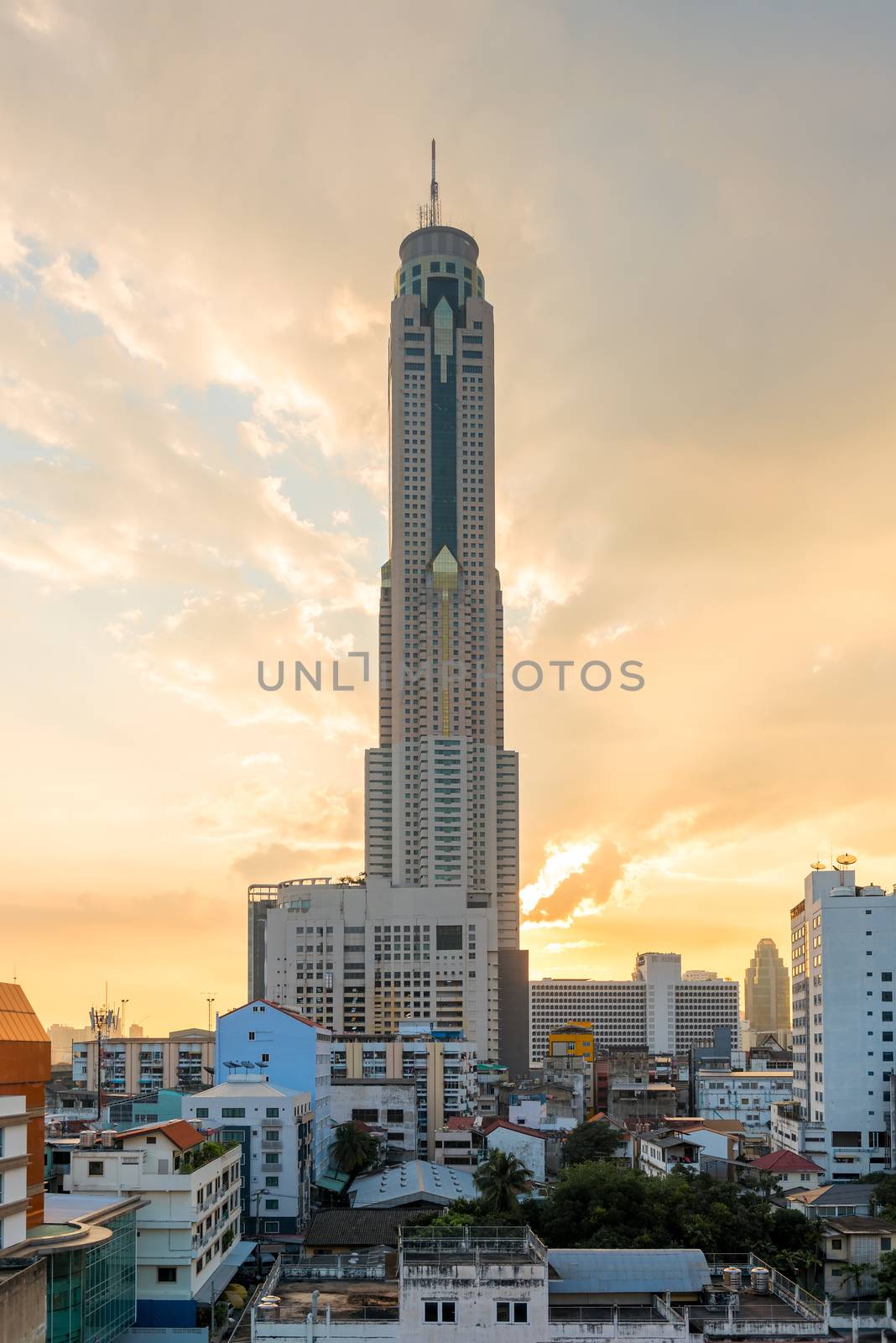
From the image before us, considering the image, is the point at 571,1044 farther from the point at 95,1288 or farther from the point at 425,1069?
the point at 95,1288

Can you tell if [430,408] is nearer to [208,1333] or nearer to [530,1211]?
[530,1211]

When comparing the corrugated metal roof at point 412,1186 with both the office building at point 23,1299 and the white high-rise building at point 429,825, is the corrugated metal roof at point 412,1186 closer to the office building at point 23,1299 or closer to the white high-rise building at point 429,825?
the office building at point 23,1299

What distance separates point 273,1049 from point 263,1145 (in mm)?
13373

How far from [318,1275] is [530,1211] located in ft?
61.5

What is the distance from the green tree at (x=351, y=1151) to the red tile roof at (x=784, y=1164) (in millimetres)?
27776

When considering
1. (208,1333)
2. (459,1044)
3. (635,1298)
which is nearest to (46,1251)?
(208,1333)

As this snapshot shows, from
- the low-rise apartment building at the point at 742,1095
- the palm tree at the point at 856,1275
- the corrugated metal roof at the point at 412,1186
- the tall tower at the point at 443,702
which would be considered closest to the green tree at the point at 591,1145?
the corrugated metal roof at the point at 412,1186

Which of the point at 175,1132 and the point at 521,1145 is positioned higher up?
the point at 175,1132

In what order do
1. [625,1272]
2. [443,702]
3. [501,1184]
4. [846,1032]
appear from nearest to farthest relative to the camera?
[625,1272]
[501,1184]
[846,1032]
[443,702]

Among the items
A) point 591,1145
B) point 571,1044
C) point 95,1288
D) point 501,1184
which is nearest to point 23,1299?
point 95,1288

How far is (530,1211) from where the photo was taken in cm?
6500

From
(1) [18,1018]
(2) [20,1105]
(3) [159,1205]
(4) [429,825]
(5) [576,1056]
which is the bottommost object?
(5) [576,1056]

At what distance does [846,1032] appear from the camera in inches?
3760

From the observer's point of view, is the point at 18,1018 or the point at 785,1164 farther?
the point at 785,1164
